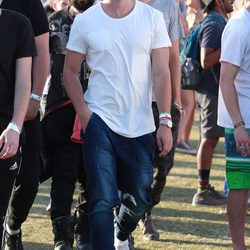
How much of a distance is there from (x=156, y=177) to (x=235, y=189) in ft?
3.98

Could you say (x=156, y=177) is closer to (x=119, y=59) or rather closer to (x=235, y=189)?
(x=235, y=189)

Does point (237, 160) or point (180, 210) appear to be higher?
point (237, 160)

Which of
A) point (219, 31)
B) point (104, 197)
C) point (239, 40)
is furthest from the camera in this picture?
point (219, 31)

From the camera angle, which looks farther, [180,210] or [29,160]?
[180,210]

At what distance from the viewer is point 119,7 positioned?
4820 mm

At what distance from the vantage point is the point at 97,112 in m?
4.80

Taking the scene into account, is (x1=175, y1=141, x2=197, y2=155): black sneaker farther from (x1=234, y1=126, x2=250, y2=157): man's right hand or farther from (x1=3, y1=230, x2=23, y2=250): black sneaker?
(x1=234, y1=126, x2=250, y2=157): man's right hand

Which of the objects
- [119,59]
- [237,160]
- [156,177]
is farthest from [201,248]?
[119,59]

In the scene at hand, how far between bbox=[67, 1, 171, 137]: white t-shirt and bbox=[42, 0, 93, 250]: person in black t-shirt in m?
0.77

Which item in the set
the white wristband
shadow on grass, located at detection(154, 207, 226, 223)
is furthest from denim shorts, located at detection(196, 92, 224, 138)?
the white wristband

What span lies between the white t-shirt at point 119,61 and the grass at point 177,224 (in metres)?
1.61

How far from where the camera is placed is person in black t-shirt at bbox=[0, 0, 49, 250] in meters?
4.99

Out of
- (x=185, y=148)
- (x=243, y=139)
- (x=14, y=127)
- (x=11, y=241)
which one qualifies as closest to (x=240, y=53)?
(x=243, y=139)

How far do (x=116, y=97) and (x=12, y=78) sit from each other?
0.63 meters
